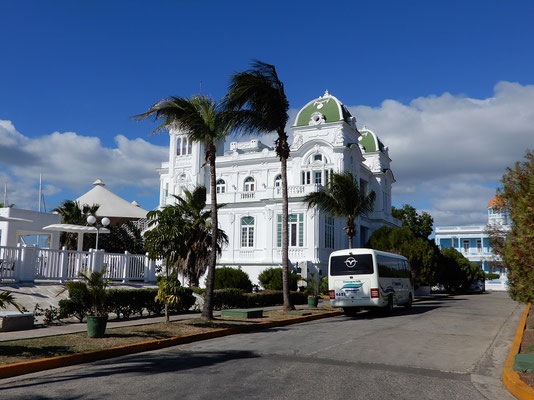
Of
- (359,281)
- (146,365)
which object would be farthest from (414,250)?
(146,365)

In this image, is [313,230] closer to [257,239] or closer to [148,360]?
[257,239]

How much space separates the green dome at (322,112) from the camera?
41562 mm

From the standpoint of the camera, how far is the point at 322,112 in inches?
1673

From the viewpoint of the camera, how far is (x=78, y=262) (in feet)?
62.6

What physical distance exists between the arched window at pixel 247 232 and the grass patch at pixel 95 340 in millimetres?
22731

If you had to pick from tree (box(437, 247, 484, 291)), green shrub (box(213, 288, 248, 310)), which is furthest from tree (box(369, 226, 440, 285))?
green shrub (box(213, 288, 248, 310))

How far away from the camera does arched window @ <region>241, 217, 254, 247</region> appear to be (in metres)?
38.3

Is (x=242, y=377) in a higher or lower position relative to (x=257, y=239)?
lower

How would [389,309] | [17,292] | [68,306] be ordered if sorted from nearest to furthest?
[68,306]
[17,292]
[389,309]

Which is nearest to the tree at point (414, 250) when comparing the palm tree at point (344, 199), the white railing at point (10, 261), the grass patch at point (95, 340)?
the palm tree at point (344, 199)

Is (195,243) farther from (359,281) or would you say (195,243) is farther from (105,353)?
(105,353)

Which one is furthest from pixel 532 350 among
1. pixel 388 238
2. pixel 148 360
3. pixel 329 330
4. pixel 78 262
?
pixel 388 238

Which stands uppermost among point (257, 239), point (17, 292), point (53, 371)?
point (257, 239)

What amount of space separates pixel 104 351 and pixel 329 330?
291 inches
